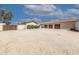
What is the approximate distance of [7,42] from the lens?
307 cm

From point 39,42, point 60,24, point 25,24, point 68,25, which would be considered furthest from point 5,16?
point 68,25

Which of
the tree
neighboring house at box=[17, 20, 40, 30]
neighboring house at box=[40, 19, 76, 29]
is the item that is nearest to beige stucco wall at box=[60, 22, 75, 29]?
neighboring house at box=[40, 19, 76, 29]

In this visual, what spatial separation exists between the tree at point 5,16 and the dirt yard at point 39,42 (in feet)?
0.48

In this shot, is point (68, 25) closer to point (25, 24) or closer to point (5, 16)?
point (25, 24)

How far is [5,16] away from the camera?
10.1 feet

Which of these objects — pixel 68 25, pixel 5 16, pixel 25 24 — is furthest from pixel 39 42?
pixel 5 16

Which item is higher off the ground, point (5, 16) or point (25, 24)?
point (5, 16)

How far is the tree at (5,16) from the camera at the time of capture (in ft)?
10.0

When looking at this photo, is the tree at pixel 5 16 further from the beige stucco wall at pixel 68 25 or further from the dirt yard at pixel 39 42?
the beige stucco wall at pixel 68 25

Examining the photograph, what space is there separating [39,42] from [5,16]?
21.1 inches

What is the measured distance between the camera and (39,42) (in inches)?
120

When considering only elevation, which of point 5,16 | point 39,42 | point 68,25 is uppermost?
point 5,16

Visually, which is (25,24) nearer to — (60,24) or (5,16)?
(5,16)

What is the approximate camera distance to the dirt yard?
9.91 feet
